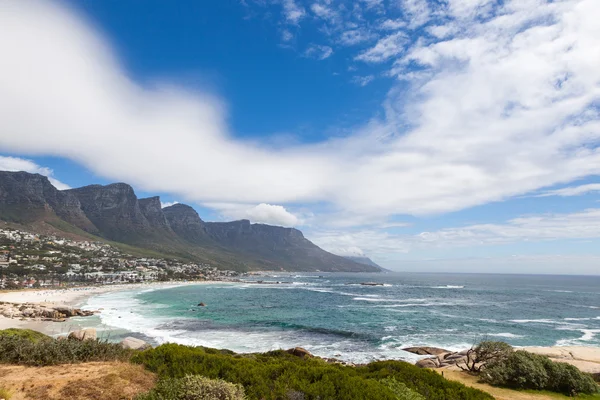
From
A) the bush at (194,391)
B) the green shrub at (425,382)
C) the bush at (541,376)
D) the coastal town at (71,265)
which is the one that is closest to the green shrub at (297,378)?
the green shrub at (425,382)

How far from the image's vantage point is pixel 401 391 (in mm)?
11367

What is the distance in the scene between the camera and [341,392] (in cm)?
Answer: 981

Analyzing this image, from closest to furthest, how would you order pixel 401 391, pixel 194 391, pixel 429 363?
pixel 194 391, pixel 401 391, pixel 429 363

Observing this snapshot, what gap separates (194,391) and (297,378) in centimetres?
382

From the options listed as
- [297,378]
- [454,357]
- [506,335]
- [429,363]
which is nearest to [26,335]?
[297,378]

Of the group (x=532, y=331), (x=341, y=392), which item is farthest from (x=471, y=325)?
(x=341, y=392)

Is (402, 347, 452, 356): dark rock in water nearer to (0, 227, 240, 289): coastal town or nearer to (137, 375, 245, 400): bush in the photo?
(137, 375, 245, 400): bush

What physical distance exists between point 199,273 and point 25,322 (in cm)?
14030

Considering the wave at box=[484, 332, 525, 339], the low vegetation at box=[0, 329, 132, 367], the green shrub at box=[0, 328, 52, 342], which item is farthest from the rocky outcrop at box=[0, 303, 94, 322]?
the wave at box=[484, 332, 525, 339]

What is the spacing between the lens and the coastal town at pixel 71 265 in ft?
374

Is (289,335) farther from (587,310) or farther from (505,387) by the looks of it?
(587,310)

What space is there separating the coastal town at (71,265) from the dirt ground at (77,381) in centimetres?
11659

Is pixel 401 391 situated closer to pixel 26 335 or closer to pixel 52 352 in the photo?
pixel 52 352

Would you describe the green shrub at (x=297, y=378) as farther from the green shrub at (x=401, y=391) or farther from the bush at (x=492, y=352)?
the bush at (x=492, y=352)
